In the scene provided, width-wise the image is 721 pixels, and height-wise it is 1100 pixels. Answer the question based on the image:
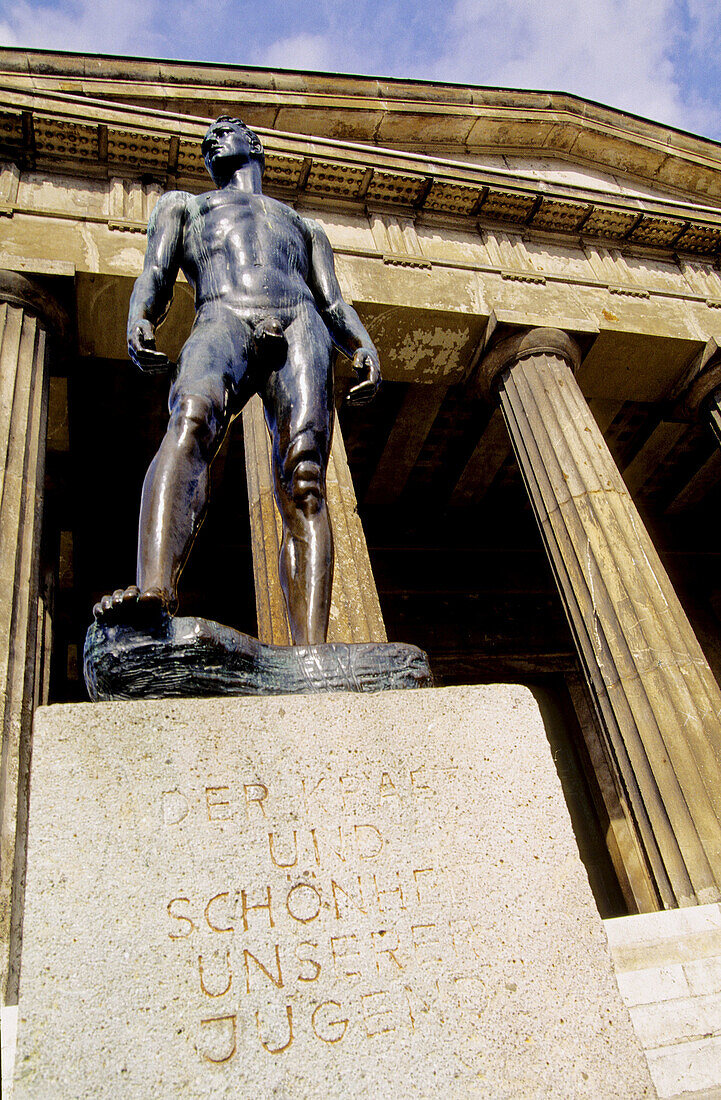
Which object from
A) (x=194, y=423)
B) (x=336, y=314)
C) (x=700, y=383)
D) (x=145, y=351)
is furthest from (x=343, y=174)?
(x=194, y=423)

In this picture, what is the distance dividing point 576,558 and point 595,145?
10514 millimetres

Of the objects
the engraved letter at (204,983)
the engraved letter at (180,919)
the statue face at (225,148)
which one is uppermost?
the statue face at (225,148)

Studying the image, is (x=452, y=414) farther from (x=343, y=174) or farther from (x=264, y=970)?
(x=264, y=970)

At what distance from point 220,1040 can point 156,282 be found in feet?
9.04

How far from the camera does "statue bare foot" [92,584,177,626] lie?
188cm

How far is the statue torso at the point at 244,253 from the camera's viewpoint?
9.94 feet

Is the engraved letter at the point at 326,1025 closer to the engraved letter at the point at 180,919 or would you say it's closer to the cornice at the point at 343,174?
the engraved letter at the point at 180,919

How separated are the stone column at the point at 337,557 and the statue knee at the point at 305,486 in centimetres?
225

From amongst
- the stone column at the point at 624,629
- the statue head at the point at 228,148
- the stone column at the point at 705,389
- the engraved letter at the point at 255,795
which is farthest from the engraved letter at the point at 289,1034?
the stone column at the point at 705,389

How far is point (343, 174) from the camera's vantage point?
9.03m

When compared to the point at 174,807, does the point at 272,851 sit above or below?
below

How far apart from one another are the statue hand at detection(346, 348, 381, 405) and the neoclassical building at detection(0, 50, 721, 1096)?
2.51 metres

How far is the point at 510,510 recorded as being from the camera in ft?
45.1

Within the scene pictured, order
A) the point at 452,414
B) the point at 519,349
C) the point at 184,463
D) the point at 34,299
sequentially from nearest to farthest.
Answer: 1. the point at 184,463
2. the point at 34,299
3. the point at 519,349
4. the point at 452,414
